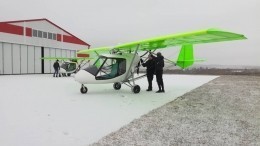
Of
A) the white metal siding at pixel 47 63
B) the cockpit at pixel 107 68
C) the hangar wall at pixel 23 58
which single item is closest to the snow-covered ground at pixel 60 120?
the cockpit at pixel 107 68

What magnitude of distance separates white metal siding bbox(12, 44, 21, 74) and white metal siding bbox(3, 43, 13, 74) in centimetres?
46

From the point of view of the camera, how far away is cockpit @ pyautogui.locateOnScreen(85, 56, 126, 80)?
10508mm

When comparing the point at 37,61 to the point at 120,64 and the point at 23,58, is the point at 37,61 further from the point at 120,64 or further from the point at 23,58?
the point at 120,64

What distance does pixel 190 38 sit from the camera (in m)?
9.01

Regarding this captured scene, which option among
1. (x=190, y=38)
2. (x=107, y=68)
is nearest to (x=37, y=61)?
(x=107, y=68)

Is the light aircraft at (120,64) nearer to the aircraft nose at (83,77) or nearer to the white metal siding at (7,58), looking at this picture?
the aircraft nose at (83,77)

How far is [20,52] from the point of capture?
94.8 feet

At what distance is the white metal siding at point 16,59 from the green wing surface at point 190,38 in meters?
19.6

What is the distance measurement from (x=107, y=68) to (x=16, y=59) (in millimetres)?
20719

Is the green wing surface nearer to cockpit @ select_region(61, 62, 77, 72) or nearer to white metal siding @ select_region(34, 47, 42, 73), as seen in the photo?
cockpit @ select_region(61, 62, 77, 72)

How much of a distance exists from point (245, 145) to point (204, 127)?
3.60 feet

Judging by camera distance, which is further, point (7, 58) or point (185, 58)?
point (7, 58)

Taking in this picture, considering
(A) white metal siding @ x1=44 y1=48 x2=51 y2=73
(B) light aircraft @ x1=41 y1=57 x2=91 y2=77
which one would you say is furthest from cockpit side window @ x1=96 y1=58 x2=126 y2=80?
(A) white metal siding @ x1=44 y1=48 x2=51 y2=73

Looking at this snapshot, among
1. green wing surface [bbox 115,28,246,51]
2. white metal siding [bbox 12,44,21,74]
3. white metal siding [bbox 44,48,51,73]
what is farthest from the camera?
white metal siding [bbox 44,48,51,73]
